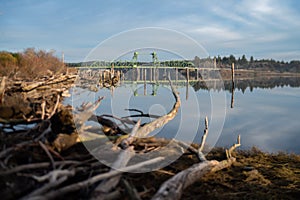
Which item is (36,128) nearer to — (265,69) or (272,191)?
(272,191)

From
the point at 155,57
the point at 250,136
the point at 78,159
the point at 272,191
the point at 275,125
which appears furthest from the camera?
the point at 275,125

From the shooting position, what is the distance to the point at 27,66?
691 inches

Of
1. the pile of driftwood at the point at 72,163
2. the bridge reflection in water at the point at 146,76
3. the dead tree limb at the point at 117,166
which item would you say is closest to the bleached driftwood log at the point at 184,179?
the pile of driftwood at the point at 72,163

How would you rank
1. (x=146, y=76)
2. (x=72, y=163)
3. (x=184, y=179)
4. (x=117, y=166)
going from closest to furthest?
(x=72, y=163) → (x=117, y=166) → (x=184, y=179) → (x=146, y=76)

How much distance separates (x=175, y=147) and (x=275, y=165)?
1795 mm

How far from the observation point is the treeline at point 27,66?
12742 mm

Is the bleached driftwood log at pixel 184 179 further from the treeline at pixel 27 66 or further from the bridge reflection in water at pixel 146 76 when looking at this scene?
the bridge reflection in water at pixel 146 76

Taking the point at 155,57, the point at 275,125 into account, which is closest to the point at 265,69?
the point at 275,125

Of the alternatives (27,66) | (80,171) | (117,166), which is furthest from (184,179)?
(27,66)

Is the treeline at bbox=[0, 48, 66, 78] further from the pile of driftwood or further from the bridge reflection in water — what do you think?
the pile of driftwood

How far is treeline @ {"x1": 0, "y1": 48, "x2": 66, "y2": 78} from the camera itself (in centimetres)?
1274

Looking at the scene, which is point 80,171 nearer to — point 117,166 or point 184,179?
point 117,166

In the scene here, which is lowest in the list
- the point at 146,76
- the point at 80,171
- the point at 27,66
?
the point at 80,171

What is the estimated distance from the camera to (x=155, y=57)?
18.9ft
